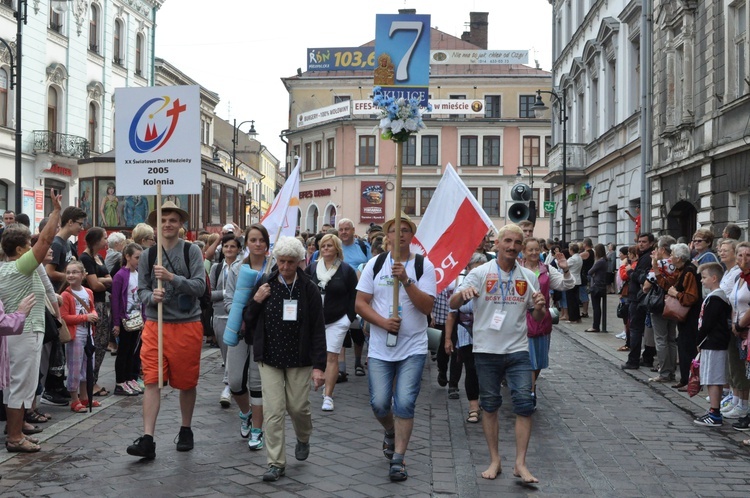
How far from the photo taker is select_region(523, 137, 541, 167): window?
63375mm

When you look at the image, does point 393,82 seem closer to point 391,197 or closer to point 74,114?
point 74,114

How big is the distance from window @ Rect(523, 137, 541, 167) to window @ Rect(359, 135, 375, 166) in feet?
34.6

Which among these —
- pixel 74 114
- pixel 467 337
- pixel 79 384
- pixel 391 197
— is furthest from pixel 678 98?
pixel 391 197

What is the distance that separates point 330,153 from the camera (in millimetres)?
64312

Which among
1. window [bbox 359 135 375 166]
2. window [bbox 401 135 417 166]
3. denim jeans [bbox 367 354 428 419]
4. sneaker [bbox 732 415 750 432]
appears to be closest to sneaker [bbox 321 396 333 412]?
denim jeans [bbox 367 354 428 419]

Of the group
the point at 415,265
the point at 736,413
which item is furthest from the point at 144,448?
the point at 736,413

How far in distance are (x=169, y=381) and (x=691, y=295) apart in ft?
19.6

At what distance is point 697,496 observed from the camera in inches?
244

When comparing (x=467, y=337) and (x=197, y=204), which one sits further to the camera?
(x=197, y=204)

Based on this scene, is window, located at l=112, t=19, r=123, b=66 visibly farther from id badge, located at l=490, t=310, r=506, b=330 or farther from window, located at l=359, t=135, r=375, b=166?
id badge, located at l=490, t=310, r=506, b=330

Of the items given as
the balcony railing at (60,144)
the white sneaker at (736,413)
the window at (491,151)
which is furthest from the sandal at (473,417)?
the window at (491,151)

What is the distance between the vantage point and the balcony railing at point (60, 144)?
116 feet

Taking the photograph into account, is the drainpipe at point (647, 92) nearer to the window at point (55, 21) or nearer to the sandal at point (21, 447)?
the sandal at point (21, 447)

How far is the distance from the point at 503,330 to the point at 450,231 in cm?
172
